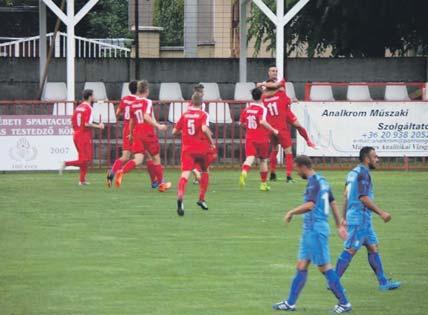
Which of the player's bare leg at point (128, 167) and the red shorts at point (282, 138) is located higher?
the red shorts at point (282, 138)

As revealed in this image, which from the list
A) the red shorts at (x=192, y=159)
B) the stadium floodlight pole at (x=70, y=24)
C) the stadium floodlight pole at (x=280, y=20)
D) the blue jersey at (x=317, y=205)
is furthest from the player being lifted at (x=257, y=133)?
the blue jersey at (x=317, y=205)

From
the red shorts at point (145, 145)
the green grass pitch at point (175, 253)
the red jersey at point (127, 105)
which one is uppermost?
the red jersey at point (127, 105)

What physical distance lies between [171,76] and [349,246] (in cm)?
2501

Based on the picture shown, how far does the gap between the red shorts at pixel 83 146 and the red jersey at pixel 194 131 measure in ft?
17.0

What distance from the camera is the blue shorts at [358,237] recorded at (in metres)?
15.2

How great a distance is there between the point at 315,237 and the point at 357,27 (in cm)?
2725

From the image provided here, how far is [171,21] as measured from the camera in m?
67.6

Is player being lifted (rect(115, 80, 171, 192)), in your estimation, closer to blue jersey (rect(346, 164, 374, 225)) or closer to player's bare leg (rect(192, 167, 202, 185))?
player's bare leg (rect(192, 167, 202, 185))

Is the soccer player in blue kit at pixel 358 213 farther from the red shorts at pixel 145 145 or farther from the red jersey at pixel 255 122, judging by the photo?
the red jersey at pixel 255 122

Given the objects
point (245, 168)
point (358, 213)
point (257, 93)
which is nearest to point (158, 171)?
point (245, 168)

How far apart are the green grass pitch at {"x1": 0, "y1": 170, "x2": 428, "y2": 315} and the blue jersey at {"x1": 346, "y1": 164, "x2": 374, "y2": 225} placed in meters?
0.78

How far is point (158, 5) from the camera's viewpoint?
58.8 metres

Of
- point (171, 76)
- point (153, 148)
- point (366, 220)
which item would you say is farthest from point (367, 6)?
point (366, 220)

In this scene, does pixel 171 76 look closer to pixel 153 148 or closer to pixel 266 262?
pixel 153 148
